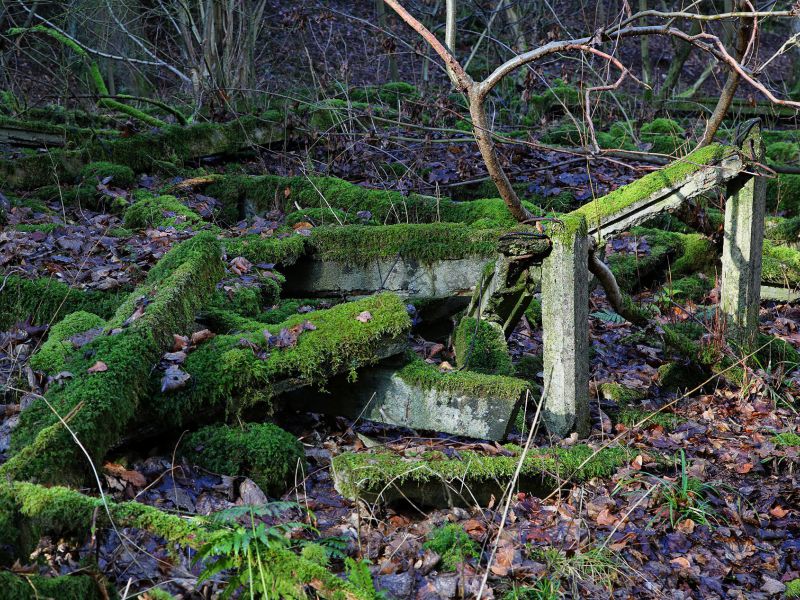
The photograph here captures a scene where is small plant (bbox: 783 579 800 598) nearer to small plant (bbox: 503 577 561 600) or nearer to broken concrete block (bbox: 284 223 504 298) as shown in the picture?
small plant (bbox: 503 577 561 600)

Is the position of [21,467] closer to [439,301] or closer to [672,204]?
[439,301]

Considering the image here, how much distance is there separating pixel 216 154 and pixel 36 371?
6090 mm

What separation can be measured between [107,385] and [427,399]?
6.13 feet

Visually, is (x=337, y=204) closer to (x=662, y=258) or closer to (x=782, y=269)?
(x=662, y=258)

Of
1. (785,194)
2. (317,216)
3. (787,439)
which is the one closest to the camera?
(787,439)

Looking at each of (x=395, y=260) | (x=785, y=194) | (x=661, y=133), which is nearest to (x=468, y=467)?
(x=395, y=260)

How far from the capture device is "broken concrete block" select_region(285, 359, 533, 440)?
4555 millimetres

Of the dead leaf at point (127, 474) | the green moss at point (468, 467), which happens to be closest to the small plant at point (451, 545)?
the green moss at point (468, 467)

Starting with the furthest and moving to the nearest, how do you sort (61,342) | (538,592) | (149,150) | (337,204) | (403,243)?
(149,150)
(337,204)
(403,243)
(61,342)
(538,592)

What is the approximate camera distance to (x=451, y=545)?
3646 millimetres

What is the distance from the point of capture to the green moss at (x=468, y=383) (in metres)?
4.54

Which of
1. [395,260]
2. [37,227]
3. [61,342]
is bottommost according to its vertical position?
[61,342]

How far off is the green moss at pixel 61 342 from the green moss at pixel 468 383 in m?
1.96

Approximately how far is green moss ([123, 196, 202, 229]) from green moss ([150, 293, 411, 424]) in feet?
8.60
